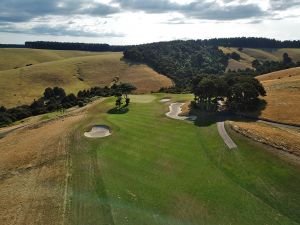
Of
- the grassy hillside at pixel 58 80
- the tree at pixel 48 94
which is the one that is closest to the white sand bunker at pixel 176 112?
the grassy hillside at pixel 58 80

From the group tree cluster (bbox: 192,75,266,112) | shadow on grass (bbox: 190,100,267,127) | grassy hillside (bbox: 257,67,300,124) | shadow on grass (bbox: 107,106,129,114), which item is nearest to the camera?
grassy hillside (bbox: 257,67,300,124)

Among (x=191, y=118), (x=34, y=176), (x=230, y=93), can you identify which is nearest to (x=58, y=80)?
(x=191, y=118)

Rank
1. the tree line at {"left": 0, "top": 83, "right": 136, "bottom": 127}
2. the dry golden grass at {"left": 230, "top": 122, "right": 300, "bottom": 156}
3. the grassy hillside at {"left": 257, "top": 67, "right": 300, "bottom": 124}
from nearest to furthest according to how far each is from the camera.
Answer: the dry golden grass at {"left": 230, "top": 122, "right": 300, "bottom": 156} < the grassy hillside at {"left": 257, "top": 67, "right": 300, "bottom": 124} < the tree line at {"left": 0, "top": 83, "right": 136, "bottom": 127}

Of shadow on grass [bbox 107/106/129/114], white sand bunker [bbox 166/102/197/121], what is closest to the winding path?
white sand bunker [bbox 166/102/197/121]

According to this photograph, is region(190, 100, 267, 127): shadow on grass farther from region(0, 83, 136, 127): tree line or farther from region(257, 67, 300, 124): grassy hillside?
region(0, 83, 136, 127): tree line

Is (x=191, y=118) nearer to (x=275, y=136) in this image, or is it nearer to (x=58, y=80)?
(x=275, y=136)

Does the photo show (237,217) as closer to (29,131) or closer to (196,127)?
(196,127)
